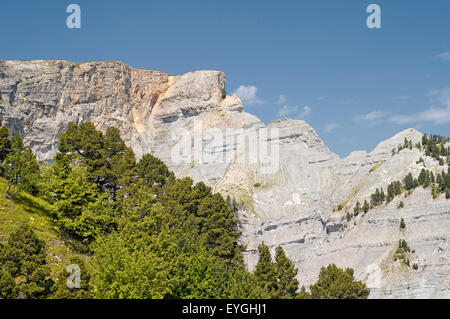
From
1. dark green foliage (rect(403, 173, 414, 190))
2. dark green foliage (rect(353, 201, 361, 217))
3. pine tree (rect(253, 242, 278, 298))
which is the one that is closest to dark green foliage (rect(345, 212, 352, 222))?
dark green foliage (rect(353, 201, 361, 217))

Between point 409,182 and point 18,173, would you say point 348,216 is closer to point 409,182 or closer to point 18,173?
point 409,182

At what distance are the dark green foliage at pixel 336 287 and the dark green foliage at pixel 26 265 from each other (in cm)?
3599

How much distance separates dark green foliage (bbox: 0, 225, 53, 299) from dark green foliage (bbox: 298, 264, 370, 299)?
3599 cm

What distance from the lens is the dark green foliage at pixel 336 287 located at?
2813 inches

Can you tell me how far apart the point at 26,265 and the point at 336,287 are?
41710 mm

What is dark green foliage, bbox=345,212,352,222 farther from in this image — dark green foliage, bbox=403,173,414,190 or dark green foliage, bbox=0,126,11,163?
dark green foliage, bbox=0,126,11,163

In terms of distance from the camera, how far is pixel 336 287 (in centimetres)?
7181

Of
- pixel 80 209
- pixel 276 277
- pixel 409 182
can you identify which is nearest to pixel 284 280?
pixel 276 277

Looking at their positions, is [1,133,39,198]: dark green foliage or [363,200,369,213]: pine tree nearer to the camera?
[1,133,39,198]: dark green foliage

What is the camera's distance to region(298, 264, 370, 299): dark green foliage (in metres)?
71.4

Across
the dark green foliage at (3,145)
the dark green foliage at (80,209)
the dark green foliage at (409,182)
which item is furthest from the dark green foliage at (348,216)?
the dark green foliage at (3,145)
